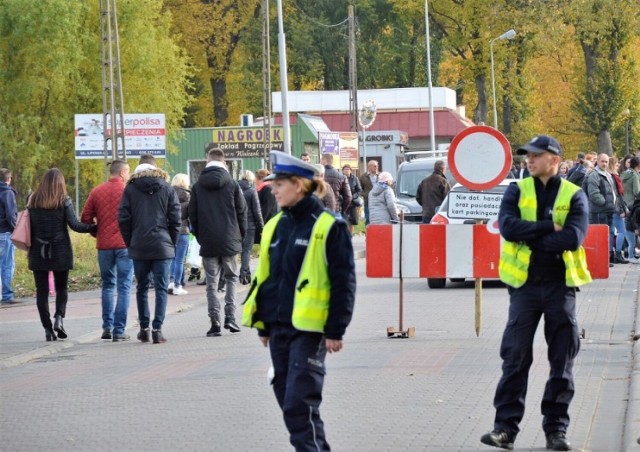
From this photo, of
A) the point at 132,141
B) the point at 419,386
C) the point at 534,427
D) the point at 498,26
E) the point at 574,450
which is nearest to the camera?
the point at 574,450

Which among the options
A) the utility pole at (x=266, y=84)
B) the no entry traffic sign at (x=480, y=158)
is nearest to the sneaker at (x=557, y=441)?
the no entry traffic sign at (x=480, y=158)

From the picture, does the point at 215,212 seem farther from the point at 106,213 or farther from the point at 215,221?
the point at 106,213

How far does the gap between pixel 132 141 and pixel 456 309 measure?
74.9 feet

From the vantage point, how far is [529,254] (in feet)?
26.5

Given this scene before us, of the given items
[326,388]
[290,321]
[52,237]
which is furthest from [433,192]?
[290,321]

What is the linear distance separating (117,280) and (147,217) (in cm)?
92

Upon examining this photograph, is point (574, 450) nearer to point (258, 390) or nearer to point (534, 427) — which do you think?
point (534, 427)

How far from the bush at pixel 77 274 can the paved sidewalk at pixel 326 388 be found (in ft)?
17.8

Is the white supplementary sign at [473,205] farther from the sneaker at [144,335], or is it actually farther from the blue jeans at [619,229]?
the blue jeans at [619,229]

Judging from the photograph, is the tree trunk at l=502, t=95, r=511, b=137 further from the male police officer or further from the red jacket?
the male police officer

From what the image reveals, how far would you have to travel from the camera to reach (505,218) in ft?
26.8

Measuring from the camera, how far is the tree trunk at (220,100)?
240 feet

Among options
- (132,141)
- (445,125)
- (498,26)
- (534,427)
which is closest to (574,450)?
(534,427)

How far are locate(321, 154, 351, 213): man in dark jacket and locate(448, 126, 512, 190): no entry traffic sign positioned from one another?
10812 mm
